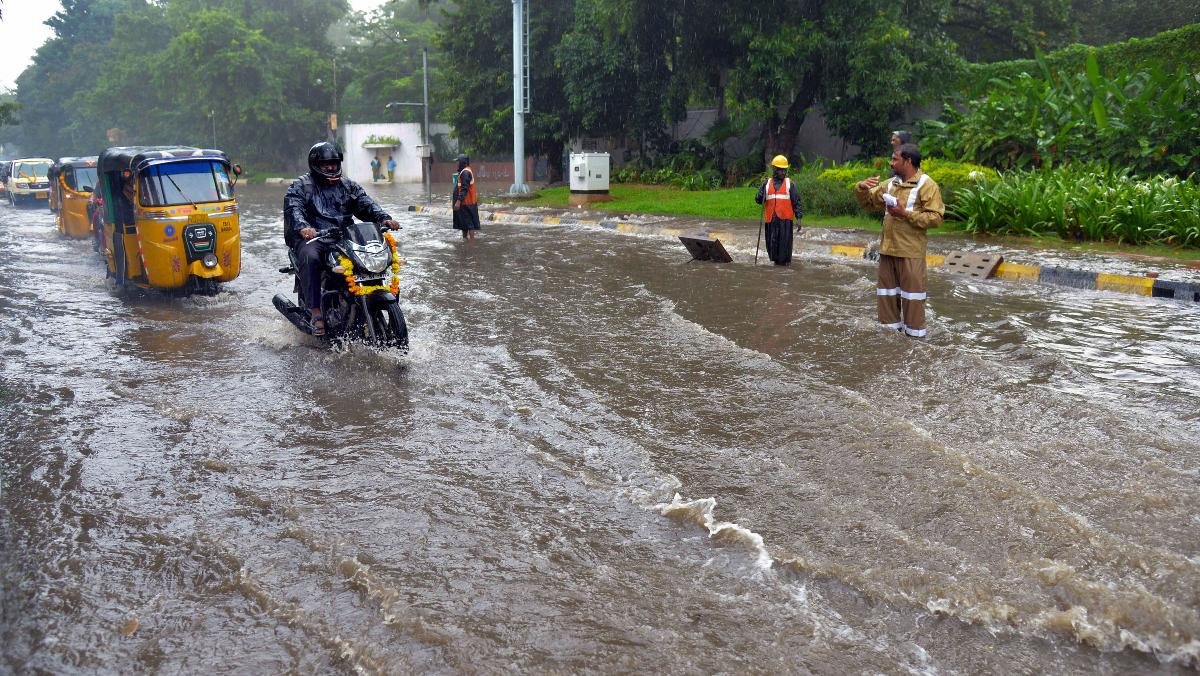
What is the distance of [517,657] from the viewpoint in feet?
11.1

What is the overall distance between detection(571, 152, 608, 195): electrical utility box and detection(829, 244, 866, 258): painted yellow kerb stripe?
38.8ft

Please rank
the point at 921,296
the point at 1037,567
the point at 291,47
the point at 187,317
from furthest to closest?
the point at 291,47, the point at 187,317, the point at 921,296, the point at 1037,567

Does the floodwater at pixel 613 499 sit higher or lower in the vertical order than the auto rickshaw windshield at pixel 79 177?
lower

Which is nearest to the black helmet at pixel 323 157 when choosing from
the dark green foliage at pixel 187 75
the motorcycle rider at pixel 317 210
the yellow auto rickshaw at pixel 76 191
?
the motorcycle rider at pixel 317 210

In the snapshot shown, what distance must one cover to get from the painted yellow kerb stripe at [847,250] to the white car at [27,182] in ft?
87.8

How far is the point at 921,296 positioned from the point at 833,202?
1089 centimetres

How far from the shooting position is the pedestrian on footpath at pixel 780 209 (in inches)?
509

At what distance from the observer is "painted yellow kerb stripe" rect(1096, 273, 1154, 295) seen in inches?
432

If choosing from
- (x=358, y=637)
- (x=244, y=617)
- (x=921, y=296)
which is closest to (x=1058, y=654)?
(x=358, y=637)

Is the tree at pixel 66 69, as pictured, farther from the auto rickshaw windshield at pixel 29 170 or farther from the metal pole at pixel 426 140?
the auto rickshaw windshield at pixel 29 170

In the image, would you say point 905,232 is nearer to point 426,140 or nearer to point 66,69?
point 426,140

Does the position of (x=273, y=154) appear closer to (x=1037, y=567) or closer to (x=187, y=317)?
(x=187, y=317)

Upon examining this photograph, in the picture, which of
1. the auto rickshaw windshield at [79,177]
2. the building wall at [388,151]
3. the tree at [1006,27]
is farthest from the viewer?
the building wall at [388,151]

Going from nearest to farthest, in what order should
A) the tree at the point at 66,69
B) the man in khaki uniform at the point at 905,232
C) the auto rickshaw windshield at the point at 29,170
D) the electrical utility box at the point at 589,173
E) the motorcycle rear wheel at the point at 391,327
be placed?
the motorcycle rear wheel at the point at 391,327 → the man in khaki uniform at the point at 905,232 → the electrical utility box at the point at 589,173 → the auto rickshaw windshield at the point at 29,170 → the tree at the point at 66,69
